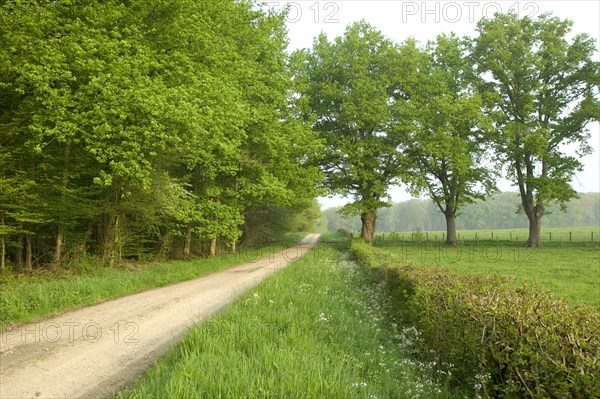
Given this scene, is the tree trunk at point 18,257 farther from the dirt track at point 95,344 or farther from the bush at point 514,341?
the bush at point 514,341

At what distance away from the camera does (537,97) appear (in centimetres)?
3238

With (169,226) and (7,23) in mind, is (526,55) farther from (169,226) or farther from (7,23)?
(7,23)

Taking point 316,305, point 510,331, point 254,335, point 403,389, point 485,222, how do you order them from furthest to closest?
point 485,222
point 316,305
point 254,335
point 403,389
point 510,331

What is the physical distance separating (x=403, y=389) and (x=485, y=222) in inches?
6093

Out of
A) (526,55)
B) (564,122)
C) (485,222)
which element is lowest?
(485,222)

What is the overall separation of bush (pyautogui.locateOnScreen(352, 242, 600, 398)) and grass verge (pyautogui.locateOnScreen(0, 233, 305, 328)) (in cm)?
823

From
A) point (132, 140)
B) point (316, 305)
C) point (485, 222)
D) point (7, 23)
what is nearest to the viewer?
point (316, 305)

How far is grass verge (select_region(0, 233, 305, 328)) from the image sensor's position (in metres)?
8.23

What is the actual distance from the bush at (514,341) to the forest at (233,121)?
9830mm

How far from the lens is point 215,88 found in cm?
1482

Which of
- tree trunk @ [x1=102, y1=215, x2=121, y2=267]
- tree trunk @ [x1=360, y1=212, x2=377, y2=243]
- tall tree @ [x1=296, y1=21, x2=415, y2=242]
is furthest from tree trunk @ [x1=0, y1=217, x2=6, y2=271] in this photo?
tree trunk @ [x1=360, y1=212, x2=377, y2=243]

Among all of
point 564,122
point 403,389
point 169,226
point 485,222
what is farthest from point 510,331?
point 485,222

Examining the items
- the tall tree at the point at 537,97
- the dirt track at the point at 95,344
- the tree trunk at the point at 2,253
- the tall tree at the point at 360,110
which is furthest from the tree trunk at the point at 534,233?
the tree trunk at the point at 2,253

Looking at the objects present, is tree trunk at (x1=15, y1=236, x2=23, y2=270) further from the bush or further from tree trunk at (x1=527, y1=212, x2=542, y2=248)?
tree trunk at (x1=527, y1=212, x2=542, y2=248)
